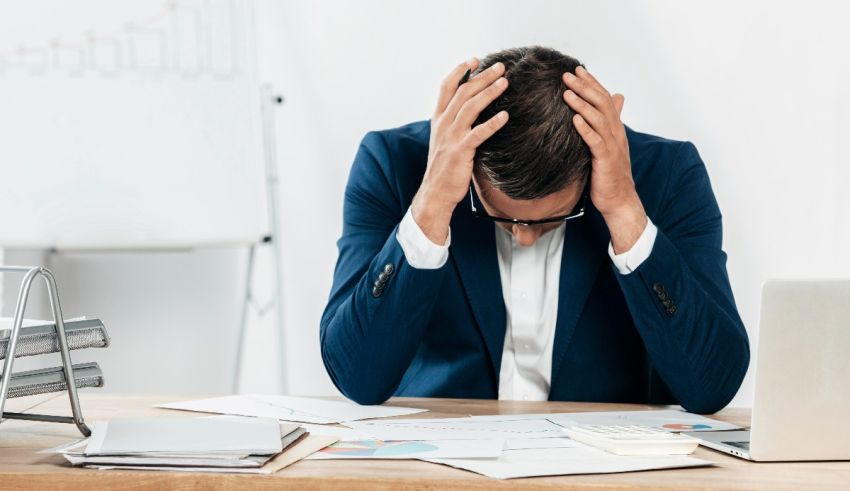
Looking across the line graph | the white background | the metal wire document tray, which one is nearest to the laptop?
the metal wire document tray

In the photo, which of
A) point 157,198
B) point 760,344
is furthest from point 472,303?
point 157,198

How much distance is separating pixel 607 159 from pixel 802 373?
545mm

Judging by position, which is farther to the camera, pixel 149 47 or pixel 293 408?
pixel 149 47

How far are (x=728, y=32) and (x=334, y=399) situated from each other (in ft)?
5.75

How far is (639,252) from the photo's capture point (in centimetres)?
152

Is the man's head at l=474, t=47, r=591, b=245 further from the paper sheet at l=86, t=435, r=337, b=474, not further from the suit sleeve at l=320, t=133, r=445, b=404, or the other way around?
the paper sheet at l=86, t=435, r=337, b=474

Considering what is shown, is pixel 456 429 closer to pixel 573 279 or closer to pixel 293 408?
pixel 293 408

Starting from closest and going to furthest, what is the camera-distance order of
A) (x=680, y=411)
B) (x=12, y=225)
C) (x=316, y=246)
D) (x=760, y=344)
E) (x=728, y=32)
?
(x=760, y=344) < (x=680, y=411) < (x=12, y=225) < (x=728, y=32) < (x=316, y=246)

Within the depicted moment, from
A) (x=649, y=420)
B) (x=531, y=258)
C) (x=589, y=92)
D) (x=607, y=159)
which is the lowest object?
(x=649, y=420)

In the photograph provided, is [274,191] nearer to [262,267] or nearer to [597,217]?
[262,267]

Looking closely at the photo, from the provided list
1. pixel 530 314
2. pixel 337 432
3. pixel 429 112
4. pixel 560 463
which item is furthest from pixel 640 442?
pixel 429 112

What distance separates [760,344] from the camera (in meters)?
1.05

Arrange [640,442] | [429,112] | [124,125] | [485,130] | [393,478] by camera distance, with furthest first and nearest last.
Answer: [429,112] → [124,125] → [485,130] → [640,442] → [393,478]

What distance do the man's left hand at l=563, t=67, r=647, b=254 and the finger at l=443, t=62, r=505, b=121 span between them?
0.34ft
